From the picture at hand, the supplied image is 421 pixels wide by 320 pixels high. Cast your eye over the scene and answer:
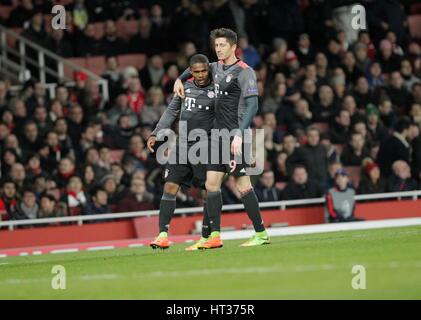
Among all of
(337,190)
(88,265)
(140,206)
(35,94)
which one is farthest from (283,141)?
(88,265)

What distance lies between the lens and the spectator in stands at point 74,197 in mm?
19156

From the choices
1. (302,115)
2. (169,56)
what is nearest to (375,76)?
(302,115)

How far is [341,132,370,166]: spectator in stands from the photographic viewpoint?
838 inches

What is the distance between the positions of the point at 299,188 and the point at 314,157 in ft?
2.46

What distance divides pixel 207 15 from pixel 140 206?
526 cm

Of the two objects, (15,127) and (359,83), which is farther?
(359,83)

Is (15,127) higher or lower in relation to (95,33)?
lower

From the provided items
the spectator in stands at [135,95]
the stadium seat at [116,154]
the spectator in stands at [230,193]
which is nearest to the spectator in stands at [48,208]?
the stadium seat at [116,154]

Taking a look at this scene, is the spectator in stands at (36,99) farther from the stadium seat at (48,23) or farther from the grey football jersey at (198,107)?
the grey football jersey at (198,107)

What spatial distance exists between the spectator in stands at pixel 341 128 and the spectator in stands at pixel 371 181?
1.27 metres

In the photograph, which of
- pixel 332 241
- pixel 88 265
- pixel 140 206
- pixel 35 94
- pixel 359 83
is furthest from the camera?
pixel 359 83

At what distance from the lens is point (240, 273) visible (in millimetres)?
10266

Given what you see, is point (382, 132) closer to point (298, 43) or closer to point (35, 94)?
point (298, 43)

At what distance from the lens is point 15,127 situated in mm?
20453
